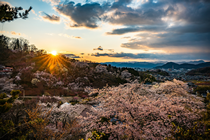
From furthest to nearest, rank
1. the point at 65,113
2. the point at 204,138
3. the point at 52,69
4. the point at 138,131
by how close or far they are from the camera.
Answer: the point at 52,69
the point at 65,113
the point at 138,131
the point at 204,138

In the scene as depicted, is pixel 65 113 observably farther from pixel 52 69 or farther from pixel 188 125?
pixel 52 69

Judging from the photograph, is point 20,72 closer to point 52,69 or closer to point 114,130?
point 52,69

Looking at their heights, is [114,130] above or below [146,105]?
below

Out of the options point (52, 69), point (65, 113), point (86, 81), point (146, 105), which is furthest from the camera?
point (52, 69)

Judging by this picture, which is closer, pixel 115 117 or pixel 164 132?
pixel 164 132

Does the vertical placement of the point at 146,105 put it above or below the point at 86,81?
above

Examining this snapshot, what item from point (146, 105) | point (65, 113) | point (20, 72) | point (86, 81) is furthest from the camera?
point (86, 81)

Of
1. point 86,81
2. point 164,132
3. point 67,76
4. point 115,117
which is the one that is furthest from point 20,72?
point 164,132

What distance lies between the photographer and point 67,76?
30.7 meters

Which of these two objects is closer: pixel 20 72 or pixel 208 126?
pixel 208 126

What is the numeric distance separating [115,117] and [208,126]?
439 centimetres

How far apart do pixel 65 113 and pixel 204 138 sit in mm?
8555

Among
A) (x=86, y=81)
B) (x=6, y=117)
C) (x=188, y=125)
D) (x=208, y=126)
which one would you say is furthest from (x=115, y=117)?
(x=86, y=81)

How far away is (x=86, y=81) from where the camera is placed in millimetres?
29406
